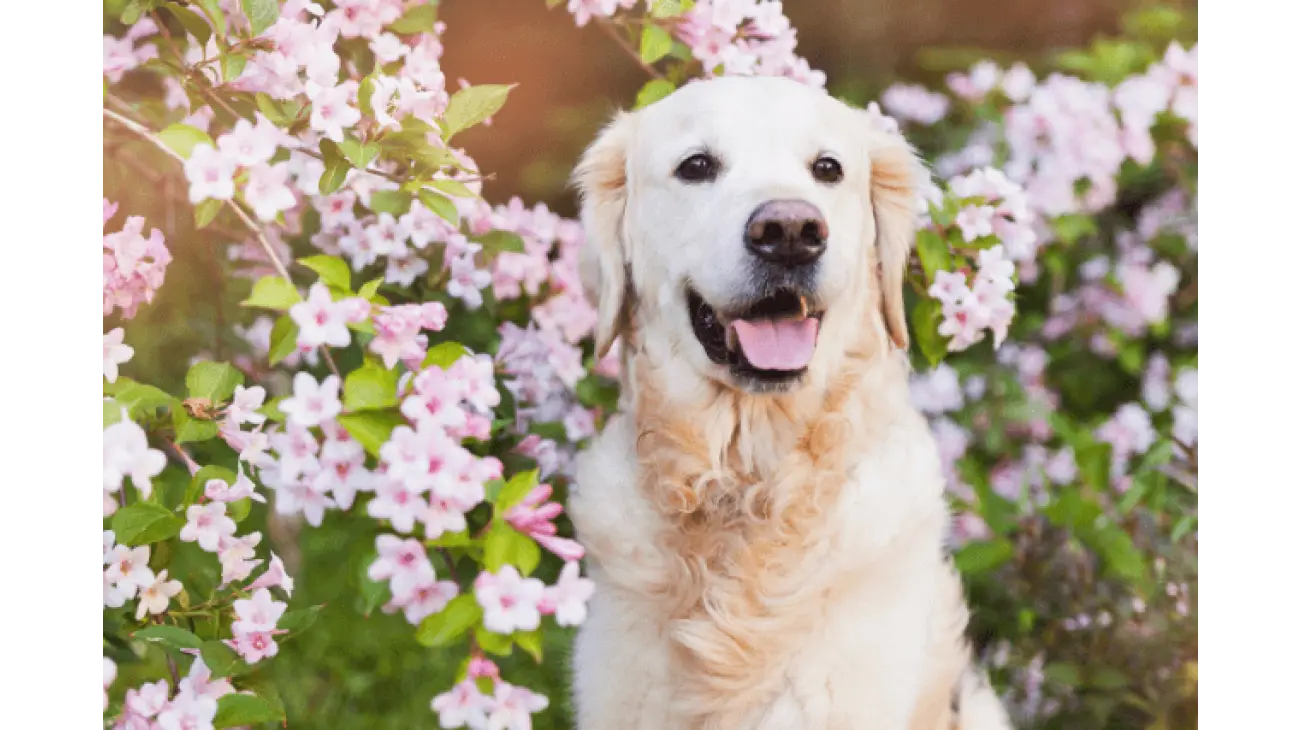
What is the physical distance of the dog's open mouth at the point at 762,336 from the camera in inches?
74.7

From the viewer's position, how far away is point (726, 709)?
193cm

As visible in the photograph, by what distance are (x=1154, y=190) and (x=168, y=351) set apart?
1882 mm

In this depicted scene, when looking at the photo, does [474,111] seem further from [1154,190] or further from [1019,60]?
[1154,190]

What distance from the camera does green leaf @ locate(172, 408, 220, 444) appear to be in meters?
1.82

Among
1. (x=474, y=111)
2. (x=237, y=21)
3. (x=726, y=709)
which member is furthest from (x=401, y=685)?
(x=237, y=21)

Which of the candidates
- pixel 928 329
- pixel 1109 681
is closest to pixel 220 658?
pixel 928 329

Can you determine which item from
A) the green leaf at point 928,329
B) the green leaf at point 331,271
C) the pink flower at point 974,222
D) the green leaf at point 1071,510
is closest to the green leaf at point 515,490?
the green leaf at point 331,271

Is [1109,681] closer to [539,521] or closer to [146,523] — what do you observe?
[539,521]

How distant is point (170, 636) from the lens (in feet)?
6.15

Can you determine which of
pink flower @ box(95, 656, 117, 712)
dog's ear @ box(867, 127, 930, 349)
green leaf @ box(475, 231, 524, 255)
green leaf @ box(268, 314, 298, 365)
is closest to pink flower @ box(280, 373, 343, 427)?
green leaf @ box(268, 314, 298, 365)

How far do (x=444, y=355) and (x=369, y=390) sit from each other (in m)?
0.13

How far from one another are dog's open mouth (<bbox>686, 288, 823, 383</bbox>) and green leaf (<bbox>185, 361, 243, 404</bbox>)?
2.39ft

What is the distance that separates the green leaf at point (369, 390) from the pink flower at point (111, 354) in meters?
0.51

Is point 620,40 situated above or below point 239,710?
above
